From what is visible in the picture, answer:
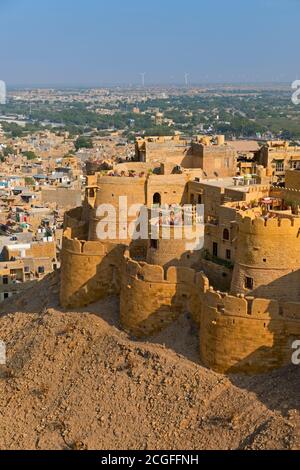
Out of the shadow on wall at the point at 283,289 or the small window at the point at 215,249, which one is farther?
the small window at the point at 215,249

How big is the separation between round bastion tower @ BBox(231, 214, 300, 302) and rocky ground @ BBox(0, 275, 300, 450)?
92.4 inches

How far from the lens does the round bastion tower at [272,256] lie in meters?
22.6

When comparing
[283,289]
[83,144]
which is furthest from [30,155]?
[283,289]

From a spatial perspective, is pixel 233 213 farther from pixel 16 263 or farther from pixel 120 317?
pixel 16 263

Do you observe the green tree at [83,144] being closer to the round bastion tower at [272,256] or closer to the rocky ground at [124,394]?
the rocky ground at [124,394]

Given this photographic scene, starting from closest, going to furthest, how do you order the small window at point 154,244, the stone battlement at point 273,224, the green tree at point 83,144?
the stone battlement at point 273,224
the small window at point 154,244
the green tree at point 83,144

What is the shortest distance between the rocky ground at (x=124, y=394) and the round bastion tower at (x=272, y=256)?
7.70ft

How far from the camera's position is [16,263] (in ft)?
128

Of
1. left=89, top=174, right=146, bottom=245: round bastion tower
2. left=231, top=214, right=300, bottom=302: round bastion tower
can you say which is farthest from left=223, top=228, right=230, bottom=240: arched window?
left=89, top=174, right=146, bottom=245: round bastion tower

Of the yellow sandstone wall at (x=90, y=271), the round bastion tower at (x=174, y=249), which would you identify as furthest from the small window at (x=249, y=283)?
the yellow sandstone wall at (x=90, y=271)

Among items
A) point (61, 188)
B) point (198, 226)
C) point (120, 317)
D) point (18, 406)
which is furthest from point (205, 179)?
point (61, 188)

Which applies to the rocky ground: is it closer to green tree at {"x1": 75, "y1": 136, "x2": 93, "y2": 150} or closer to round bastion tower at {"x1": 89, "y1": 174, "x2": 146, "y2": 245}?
round bastion tower at {"x1": 89, "y1": 174, "x2": 146, "y2": 245}

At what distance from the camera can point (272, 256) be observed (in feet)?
74.5

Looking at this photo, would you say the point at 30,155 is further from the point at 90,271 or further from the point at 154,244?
the point at 154,244
